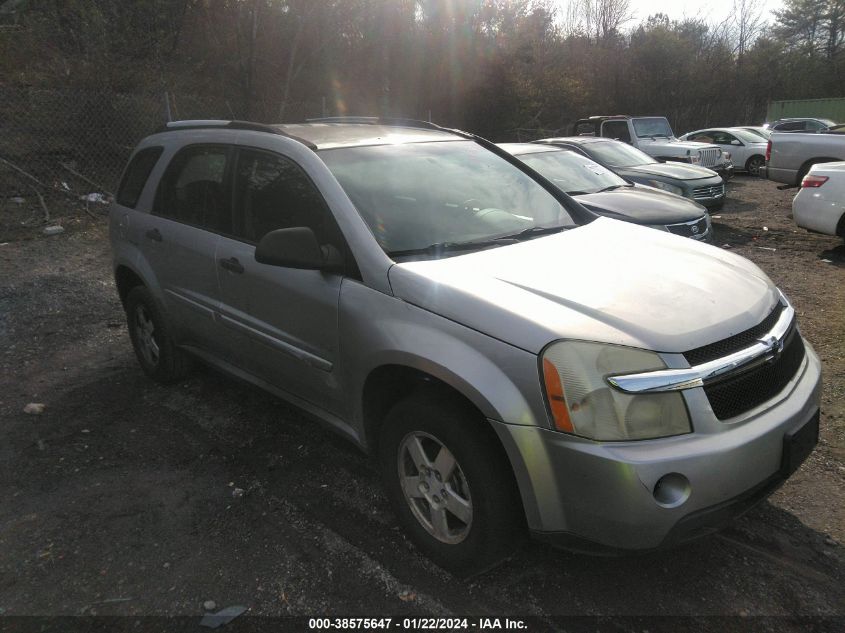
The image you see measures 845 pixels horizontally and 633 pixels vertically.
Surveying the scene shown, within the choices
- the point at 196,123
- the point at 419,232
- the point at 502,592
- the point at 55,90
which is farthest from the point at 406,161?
the point at 55,90

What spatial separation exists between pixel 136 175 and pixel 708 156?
42.7 feet

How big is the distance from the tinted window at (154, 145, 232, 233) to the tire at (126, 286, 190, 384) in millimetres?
696

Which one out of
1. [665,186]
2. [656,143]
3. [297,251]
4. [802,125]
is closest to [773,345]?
[297,251]

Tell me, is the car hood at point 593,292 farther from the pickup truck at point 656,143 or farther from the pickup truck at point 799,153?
the pickup truck at point 656,143

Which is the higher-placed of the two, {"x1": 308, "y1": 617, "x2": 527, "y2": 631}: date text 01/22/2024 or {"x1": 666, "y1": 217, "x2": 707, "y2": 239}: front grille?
{"x1": 666, "y1": 217, "x2": 707, "y2": 239}: front grille

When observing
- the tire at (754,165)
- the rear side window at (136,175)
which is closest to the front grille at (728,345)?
the rear side window at (136,175)

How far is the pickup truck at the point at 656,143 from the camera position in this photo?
1370 centimetres

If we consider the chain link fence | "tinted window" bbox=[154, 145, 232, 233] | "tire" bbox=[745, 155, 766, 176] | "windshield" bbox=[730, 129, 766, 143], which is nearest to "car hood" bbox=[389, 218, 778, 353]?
"tinted window" bbox=[154, 145, 232, 233]

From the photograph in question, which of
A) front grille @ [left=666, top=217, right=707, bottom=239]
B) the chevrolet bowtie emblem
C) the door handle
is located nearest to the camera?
the chevrolet bowtie emblem

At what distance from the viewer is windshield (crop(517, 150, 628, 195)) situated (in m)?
7.47

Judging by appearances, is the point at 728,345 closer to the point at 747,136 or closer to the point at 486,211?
the point at 486,211

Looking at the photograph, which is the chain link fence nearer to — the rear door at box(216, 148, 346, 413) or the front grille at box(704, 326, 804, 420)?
the rear door at box(216, 148, 346, 413)

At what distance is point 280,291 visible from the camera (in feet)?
10.2

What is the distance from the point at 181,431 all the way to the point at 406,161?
2.24 m
